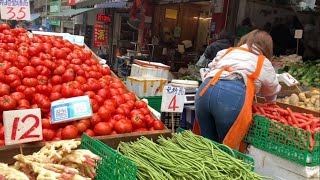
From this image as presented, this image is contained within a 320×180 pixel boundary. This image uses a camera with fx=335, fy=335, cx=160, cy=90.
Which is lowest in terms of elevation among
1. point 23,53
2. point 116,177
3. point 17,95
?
point 116,177

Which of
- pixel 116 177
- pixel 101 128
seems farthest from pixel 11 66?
pixel 116 177

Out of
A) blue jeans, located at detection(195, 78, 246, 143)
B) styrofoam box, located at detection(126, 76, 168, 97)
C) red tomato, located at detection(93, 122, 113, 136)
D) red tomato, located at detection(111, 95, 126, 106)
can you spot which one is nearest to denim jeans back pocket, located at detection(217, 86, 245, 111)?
blue jeans, located at detection(195, 78, 246, 143)

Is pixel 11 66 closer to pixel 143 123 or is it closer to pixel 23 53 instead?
pixel 23 53

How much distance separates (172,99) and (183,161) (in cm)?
88

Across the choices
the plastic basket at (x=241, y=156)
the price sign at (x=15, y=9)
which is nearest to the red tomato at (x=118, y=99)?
the plastic basket at (x=241, y=156)

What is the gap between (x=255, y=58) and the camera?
140 inches

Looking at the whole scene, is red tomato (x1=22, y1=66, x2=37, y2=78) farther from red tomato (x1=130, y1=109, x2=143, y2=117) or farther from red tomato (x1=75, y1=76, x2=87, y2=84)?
red tomato (x1=130, y1=109, x2=143, y2=117)

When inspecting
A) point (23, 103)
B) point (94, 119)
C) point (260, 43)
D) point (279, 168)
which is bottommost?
point (279, 168)

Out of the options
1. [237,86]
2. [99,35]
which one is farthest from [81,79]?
[99,35]

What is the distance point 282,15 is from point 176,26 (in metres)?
4.92

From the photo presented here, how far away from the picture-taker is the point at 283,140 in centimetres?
329

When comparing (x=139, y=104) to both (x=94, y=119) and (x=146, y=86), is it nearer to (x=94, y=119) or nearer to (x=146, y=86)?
(x=94, y=119)

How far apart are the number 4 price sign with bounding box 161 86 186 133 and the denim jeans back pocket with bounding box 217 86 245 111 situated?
521 mm

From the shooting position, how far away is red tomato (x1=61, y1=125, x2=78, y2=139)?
104 inches
